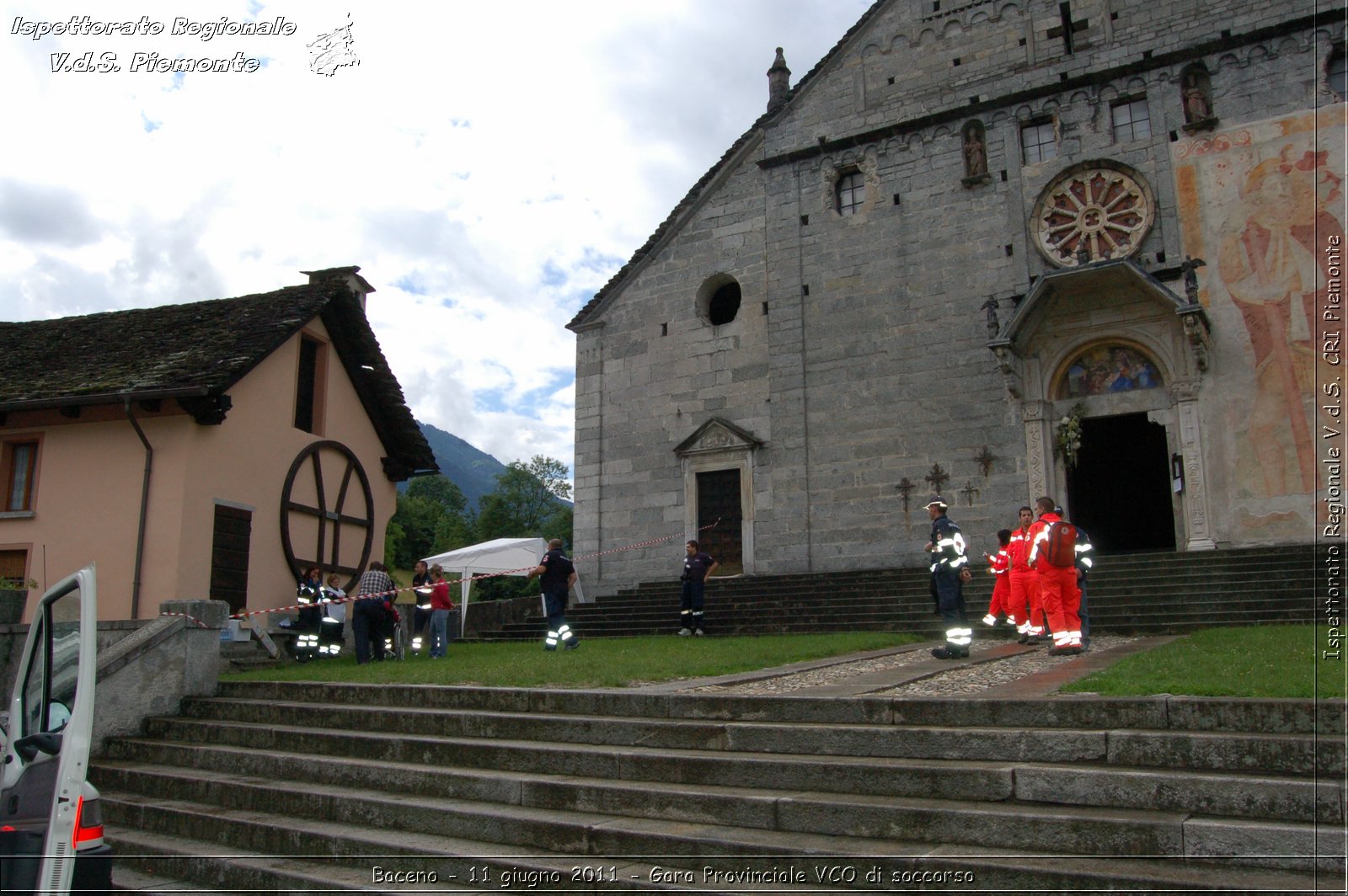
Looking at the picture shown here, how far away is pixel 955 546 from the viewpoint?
34.9 feet

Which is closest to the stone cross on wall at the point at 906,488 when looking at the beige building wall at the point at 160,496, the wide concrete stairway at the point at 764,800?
the beige building wall at the point at 160,496

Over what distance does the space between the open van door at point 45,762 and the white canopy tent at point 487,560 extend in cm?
1630

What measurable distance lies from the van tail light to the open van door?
0.17 metres

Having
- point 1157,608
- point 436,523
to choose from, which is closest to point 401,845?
point 1157,608

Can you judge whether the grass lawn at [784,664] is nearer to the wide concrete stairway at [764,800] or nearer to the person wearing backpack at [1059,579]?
the wide concrete stairway at [764,800]

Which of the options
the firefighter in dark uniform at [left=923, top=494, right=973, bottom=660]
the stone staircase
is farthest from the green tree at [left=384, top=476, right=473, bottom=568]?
the firefighter in dark uniform at [left=923, top=494, right=973, bottom=660]

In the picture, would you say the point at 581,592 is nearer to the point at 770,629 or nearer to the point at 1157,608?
the point at 770,629

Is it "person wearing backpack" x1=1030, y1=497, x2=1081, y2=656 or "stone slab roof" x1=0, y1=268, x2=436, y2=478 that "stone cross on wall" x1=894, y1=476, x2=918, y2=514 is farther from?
"stone slab roof" x1=0, y1=268, x2=436, y2=478

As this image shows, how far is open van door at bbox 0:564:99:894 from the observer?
4.93 m

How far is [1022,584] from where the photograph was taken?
11742 millimetres

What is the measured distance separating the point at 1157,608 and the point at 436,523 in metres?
67.4

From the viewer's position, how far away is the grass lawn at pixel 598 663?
32.1 ft

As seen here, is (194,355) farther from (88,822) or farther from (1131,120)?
(1131,120)

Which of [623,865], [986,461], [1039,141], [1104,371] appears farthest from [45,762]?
[1039,141]
